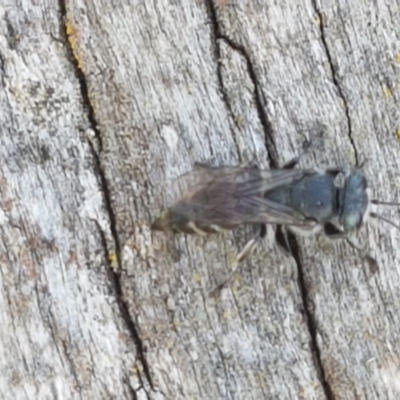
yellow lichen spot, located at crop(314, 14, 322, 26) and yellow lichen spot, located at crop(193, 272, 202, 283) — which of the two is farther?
yellow lichen spot, located at crop(314, 14, 322, 26)

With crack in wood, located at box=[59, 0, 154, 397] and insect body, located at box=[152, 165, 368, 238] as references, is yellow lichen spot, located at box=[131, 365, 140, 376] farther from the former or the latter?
insect body, located at box=[152, 165, 368, 238]

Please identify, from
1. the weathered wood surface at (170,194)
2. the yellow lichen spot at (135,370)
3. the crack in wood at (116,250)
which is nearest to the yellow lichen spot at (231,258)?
the weathered wood surface at (170,194)

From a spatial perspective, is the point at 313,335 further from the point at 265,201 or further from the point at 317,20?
the point at 317,20

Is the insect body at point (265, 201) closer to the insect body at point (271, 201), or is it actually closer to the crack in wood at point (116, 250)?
the insect body at point (271, 201)

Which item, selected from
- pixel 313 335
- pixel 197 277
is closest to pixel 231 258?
pixel 197 277

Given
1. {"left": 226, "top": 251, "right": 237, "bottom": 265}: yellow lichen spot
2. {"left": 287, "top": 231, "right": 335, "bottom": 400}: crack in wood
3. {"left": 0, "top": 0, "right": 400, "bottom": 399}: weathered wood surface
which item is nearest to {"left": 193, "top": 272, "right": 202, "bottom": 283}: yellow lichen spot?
{"left": 0, "top": 0, "right": 400, "bottom": 399}: weathered wood surface
